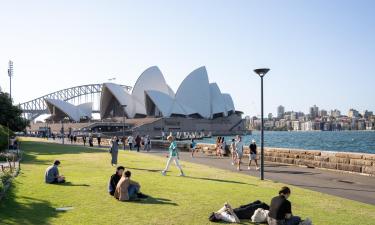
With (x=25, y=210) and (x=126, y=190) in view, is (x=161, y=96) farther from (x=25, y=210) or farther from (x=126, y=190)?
(x=25, y=210)

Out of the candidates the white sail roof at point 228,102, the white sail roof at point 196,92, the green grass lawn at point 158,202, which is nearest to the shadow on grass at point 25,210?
the green grass lawn at point 158,202

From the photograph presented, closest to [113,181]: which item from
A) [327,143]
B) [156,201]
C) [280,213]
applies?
[156,201]

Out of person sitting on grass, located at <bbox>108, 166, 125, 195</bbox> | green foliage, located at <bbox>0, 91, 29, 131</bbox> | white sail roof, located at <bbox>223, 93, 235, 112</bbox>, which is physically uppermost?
white sail roof, located at <bbox>223, 93, 235, 112</bbox>

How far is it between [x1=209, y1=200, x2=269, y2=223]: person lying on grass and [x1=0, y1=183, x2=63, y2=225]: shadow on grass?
313 centimetres

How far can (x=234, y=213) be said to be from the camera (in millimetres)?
7816

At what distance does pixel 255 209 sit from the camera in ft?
26.0

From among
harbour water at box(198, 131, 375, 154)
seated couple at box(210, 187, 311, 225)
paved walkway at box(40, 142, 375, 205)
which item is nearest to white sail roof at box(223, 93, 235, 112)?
harbour water at box(198, 131, 375, 154)

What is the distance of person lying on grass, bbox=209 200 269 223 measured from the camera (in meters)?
7.65

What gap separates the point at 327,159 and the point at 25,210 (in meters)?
13.3

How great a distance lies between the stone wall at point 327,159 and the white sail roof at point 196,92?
255ft

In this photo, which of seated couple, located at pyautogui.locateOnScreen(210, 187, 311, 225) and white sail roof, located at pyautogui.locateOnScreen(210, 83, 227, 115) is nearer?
seated couple, located at pyautogui.locateOnScreen(210, 187, 311, 225)

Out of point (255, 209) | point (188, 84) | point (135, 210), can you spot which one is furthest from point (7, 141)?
point (188, 84)

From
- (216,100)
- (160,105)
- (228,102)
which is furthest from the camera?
(228,102)

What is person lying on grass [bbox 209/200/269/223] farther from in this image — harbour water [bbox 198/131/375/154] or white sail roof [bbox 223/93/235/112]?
white sail roof [bbox 223/93/235/112]
